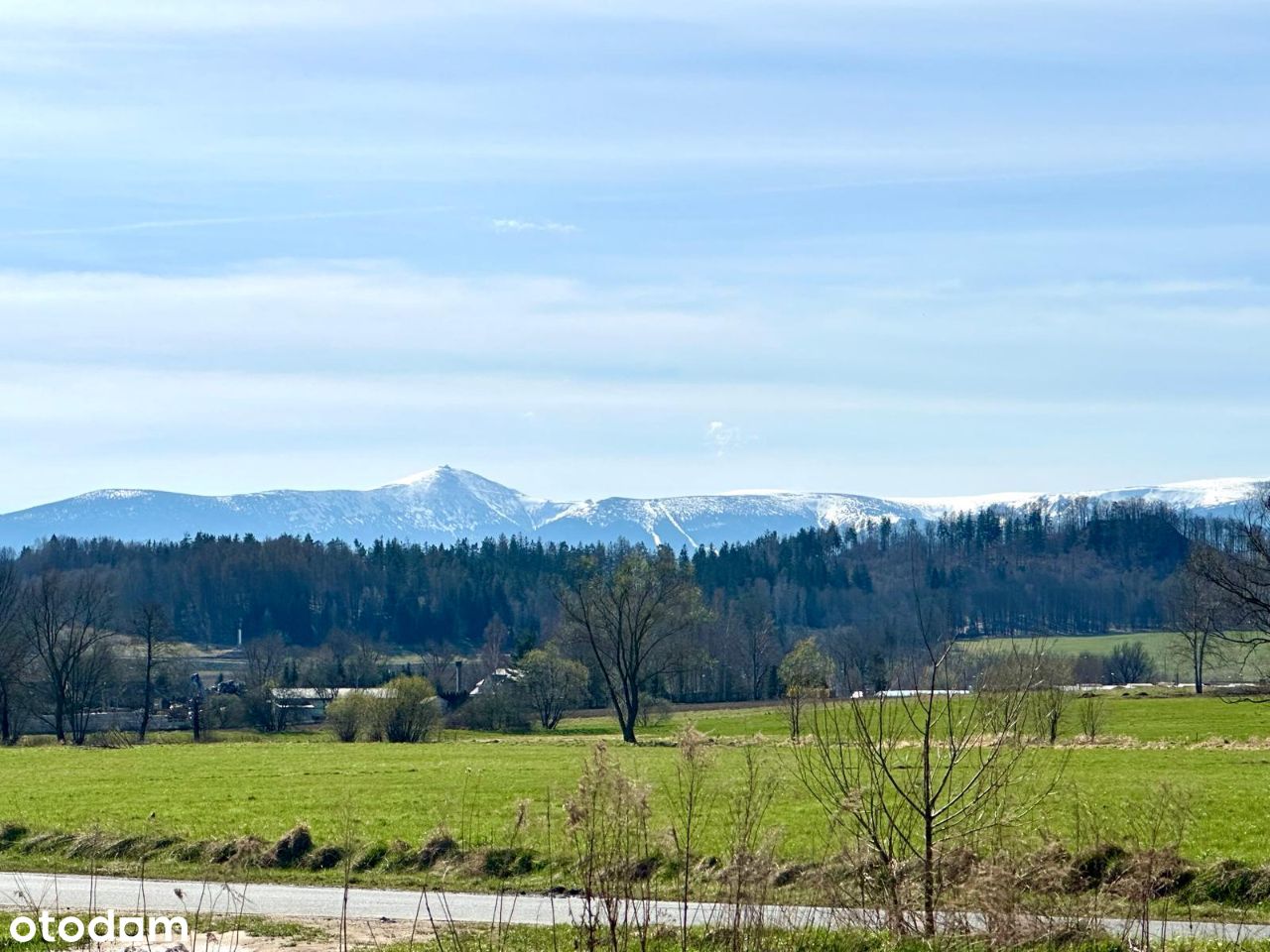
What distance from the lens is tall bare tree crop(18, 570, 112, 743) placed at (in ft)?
265

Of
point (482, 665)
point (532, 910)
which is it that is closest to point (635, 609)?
point (532, 910)

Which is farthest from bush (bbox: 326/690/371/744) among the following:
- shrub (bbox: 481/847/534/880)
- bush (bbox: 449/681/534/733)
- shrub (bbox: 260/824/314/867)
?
shrub (bbox: 481/847/534/880)

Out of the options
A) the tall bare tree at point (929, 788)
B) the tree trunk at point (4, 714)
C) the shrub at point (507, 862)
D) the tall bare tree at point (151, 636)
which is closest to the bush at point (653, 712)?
the tall bare tree at point (151, 636)

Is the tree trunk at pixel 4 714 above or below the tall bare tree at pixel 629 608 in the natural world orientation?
below

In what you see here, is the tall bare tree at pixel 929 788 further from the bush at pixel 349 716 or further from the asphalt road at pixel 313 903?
the bush at pixel 349 716

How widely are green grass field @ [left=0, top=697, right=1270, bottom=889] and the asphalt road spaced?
Answer: 1.35 m

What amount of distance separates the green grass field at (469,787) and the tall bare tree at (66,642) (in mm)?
23027

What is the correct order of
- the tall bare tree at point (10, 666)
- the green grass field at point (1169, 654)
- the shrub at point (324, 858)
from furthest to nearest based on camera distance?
1. the green grass field at point (1169, 654)
2. the tall bare tree at point (10, 666)
3. the shrub at point (324, 858)

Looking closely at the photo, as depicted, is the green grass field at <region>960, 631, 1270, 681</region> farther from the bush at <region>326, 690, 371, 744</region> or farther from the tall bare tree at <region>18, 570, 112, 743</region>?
the tall bare tree at <region>18, 570, 112, 743</region>

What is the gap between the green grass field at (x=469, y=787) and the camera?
21594mm

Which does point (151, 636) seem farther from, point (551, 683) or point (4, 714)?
point (551, 683)

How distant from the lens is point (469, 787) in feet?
114

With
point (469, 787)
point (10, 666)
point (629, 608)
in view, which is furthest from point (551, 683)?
point (469, 787)

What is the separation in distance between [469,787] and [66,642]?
58.6 meters
